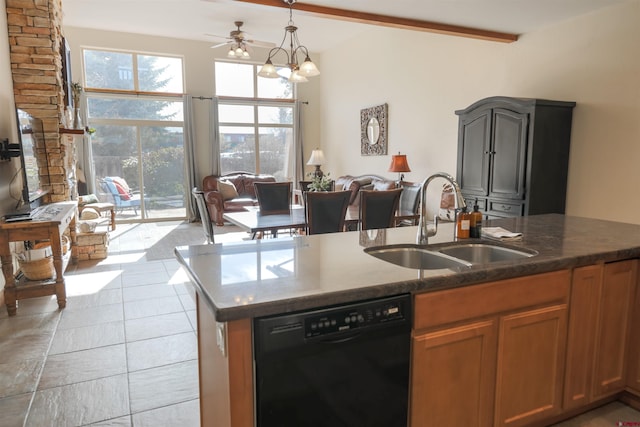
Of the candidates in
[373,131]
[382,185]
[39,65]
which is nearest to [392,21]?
[382,185]

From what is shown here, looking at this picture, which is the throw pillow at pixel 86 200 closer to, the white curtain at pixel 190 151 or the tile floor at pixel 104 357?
the white curtain at pixel 190 151

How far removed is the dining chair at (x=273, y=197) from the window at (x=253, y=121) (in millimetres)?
4874

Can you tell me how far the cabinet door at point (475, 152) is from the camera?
4719 millimetres

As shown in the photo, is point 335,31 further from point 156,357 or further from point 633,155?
point 156,357

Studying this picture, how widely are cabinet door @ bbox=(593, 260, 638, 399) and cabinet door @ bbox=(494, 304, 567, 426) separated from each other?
28 centimetres

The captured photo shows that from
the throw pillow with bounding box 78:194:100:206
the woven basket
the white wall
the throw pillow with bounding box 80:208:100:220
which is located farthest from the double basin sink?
the throw pillow with bounding box 78:194:100:206

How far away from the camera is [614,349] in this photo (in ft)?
6.79

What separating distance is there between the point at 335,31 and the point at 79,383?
278 inches

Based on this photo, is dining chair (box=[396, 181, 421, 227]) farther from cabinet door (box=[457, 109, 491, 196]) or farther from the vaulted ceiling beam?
the vaulted ceiling beam

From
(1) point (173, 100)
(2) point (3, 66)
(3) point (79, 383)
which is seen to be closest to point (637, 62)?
(3) point (79, 383)

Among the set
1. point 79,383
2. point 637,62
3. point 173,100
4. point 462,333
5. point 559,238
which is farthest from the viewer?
point 173,100

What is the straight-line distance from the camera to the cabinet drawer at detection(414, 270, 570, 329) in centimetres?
151

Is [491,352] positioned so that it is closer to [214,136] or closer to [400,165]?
[400,165]

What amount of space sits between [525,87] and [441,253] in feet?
12.5
